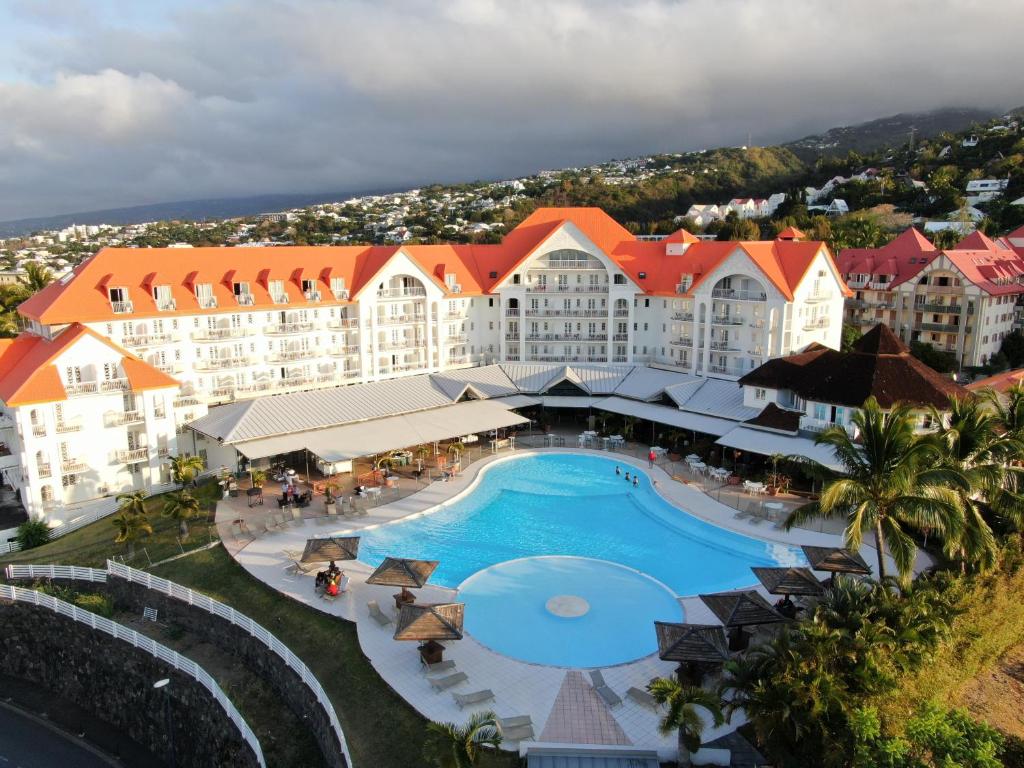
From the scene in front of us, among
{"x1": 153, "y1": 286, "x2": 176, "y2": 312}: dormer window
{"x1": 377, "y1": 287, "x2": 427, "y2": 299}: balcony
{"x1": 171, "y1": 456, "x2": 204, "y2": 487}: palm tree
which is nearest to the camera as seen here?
{"x1": 171, "y1": 456, "x2": 204, "y2": 487}: palm tree

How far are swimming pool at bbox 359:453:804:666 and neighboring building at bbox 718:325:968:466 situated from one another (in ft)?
22.8

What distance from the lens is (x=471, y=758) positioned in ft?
53.4

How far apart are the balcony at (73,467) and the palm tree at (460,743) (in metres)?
26.8

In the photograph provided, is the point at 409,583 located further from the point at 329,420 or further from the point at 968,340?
the point at 968,340

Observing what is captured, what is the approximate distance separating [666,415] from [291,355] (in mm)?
24250

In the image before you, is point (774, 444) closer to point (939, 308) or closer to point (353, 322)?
point (353, 322)

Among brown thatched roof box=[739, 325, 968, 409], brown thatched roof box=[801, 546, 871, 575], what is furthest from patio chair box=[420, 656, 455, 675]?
brown thatched roof box=[739, 325, 968, 409]

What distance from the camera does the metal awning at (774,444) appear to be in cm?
3550

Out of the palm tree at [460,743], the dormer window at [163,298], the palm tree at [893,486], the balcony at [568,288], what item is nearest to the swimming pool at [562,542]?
the palm tree at [460,743]

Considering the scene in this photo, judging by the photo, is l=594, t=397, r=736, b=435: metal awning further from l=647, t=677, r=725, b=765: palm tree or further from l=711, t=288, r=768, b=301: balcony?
l=647, t=677, r=725, b=765: palm tree

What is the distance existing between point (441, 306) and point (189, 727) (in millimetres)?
31596

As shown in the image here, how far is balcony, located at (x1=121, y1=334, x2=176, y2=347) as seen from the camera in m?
39.2

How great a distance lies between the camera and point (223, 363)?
42.3 meters

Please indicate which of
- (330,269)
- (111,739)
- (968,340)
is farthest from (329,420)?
(968,340)
